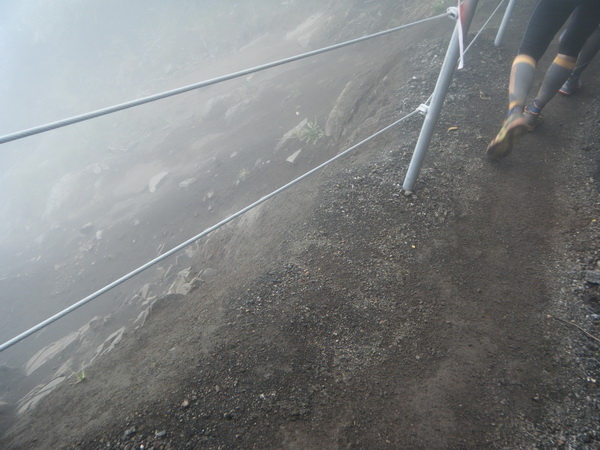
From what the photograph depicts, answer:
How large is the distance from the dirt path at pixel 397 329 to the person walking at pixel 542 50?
0.36 meters

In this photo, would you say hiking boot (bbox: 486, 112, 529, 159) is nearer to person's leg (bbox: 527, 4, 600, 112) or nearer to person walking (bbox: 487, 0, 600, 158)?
person walking (bbox: 487, 0, 600, 158)

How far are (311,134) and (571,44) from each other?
5.41 meters

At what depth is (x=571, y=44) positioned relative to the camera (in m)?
2.62

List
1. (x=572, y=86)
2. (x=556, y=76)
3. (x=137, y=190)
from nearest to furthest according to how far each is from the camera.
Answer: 1. (x=556, y=76)
2. (x=572, y=86)
3. (x=137, y=190)

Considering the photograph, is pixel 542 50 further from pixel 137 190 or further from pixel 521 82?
pixel 137 190

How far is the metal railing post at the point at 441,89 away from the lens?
1954 millimetres

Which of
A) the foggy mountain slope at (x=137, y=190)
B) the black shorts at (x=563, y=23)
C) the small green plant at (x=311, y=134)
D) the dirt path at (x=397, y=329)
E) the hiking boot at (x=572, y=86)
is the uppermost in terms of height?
the black shorts at (x=563, y=23)

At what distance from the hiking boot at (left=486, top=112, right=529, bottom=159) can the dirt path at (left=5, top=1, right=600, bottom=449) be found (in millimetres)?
187

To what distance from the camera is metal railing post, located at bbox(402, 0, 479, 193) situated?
195cm

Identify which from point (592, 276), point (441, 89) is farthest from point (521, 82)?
point (592, 276)

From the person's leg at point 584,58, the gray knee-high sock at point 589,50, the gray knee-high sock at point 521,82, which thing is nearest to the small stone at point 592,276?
the gray knee-high sock at point 521,82

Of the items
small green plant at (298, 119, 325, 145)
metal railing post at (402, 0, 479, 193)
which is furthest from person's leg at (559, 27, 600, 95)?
small green plant at (298, 119, 325, 145)

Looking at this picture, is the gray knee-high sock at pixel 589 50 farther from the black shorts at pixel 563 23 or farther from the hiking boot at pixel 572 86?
the black shorts at pixel 563 23

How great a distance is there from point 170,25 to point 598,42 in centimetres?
2565
